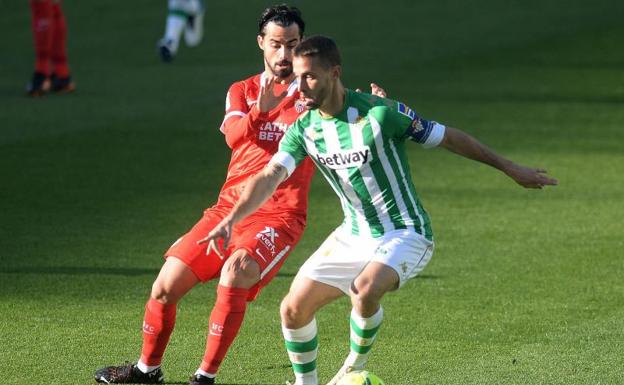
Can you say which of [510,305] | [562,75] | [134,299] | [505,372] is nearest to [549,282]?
[510,305]

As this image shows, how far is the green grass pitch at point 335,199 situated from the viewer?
7.85 metres

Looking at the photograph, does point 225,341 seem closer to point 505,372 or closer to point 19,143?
point 505,372

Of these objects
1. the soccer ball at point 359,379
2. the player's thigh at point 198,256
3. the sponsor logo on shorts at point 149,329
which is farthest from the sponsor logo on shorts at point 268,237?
the soccer ball at point 359,379

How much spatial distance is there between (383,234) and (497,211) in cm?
556

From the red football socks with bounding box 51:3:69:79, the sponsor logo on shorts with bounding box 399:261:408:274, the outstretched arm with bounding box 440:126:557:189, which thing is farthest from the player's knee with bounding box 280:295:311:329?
the red football socks with bounding box 51:3:69:79

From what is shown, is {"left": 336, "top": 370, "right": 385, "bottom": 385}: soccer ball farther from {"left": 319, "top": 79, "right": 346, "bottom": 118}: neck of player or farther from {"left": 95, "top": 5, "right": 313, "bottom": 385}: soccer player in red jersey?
{"left": 319, "top": 79, "right": 346, "bottom": 118}: neck of player

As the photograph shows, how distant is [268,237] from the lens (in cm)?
700

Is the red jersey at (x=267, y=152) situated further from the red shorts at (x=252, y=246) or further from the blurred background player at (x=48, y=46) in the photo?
the blurred background player at (x=48, y=46)

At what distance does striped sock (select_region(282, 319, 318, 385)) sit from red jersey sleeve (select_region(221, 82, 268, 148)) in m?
1.08

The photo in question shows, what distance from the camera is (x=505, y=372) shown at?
7355mm

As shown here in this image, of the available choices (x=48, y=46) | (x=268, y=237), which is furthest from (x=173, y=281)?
(x=48, y=46)

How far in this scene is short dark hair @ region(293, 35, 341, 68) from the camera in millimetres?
6359

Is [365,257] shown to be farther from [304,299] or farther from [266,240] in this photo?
[266,240]

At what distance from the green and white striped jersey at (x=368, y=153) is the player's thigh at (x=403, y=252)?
0.05 meters
